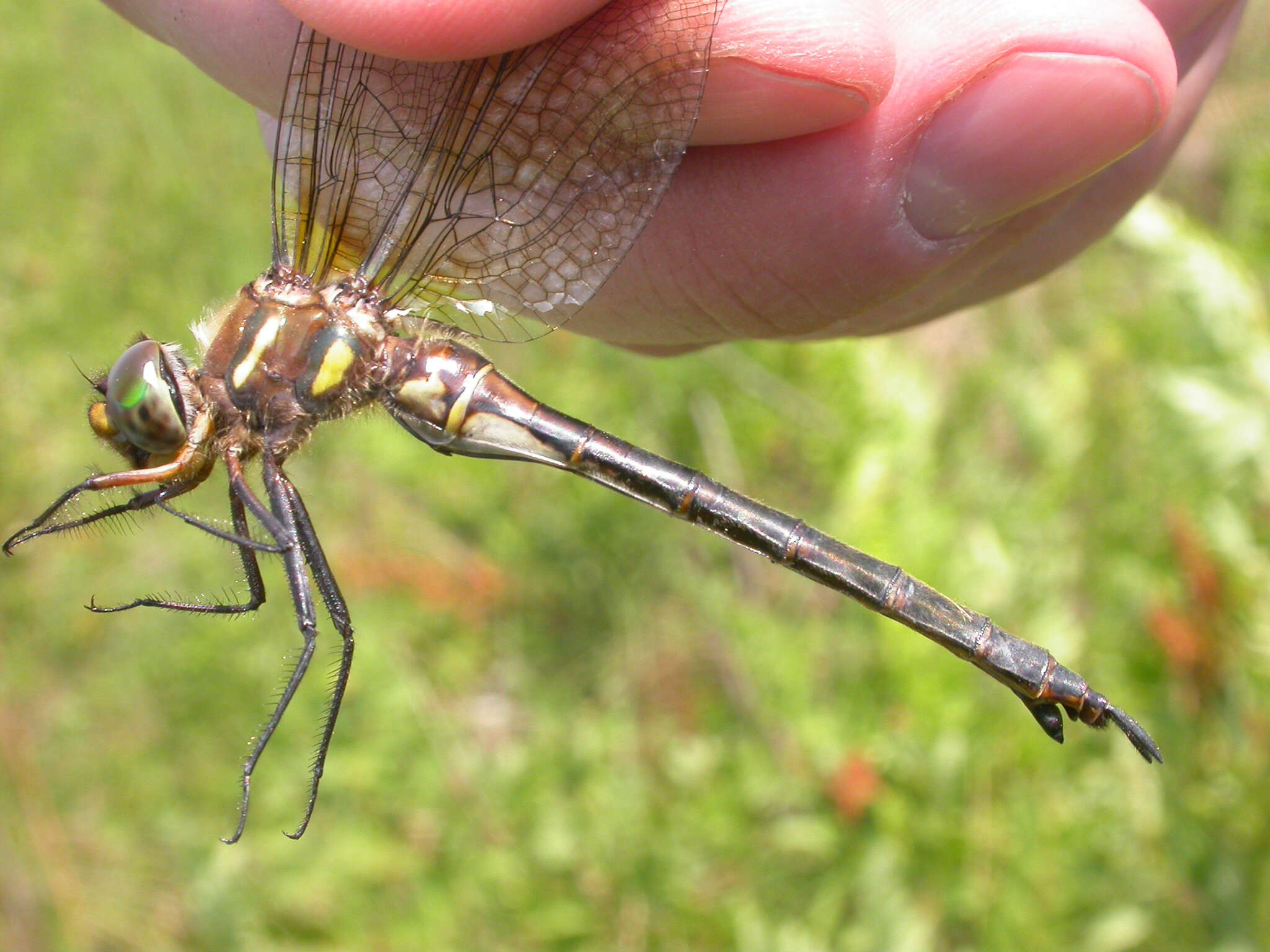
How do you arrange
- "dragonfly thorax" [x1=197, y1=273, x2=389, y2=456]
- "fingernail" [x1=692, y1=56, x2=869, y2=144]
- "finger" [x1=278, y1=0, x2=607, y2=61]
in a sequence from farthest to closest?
"dragonfly thorax" [x1=197, y1=273, x2=389, y2=456]
"fingernail" [x1=692, y1=56, x2=869, y2=144]
"finger" [x1=278, y1=0, x2=607, y2=61]

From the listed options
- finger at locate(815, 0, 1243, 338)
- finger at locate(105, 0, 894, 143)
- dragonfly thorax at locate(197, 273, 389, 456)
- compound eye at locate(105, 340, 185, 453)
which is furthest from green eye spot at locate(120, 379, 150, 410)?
finger at locate(815, 0, 1243, 338)

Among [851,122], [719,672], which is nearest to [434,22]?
[851,122]

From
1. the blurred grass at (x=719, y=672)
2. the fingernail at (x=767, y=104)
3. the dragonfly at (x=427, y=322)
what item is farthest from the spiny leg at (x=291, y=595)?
the fingernail at (x=767, y=104)

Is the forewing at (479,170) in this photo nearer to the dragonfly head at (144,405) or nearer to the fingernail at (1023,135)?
the dragonfly head at (144,405)

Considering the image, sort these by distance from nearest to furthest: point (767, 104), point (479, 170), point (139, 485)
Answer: point (767, 104) → point (139, 485) → point (479, 170)

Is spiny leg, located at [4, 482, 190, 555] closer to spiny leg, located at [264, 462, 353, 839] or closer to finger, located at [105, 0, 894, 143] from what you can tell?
spiny leg, located at [264, 462, 353, 839]

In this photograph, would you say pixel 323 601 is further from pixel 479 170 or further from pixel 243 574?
pixel 479 170
